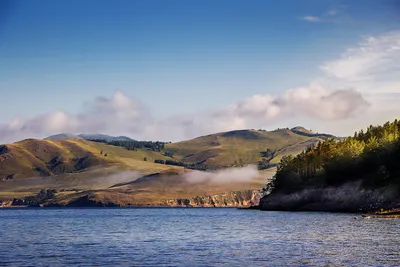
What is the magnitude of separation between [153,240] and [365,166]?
388 feet

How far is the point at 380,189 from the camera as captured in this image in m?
171

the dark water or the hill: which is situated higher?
the hill

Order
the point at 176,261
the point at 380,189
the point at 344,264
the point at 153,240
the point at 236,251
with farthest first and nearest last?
the point at 380,189
the point at 153,240
the point at 236,251
the point at 176,261
the point at 344,264

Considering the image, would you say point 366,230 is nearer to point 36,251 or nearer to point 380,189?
point 36,251

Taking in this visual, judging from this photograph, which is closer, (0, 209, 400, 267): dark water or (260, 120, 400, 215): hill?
(0, 209, 400, 267): dark water

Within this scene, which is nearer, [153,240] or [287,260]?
[287,260]

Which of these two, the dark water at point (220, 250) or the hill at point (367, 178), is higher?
the hill at point (367, 178)

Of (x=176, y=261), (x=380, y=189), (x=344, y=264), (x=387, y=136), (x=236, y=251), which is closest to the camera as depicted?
(x=344, y=264)

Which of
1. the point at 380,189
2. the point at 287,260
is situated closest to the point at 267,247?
the point at 287,260

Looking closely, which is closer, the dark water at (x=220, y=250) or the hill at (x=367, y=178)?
the dark water at (x=220, y=250)

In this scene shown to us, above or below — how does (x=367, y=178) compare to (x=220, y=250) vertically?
above

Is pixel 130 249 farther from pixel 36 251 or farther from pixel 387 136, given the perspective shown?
pixel 387 136

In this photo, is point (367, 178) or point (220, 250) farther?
point (367, 178)

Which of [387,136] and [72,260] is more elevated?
[387,136]
